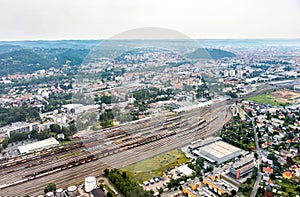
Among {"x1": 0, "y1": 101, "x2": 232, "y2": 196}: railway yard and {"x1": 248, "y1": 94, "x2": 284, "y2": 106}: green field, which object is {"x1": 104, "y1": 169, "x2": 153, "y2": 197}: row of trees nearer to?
{"x1": 0, "y1": 101, "x2": 232, "y2": 196}: railway yard

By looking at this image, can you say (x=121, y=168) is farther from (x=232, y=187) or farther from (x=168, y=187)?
(x=232, y=187)

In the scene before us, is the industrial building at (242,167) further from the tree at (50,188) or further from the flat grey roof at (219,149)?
the tree at (50,188)

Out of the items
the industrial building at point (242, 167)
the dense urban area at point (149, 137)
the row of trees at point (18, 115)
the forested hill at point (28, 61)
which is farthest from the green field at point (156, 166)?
the forested hill at point (28, 61)

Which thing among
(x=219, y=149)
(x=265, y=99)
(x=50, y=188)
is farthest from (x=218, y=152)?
(x=265, y=99)

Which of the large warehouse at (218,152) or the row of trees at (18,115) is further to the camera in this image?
the row of trees at (18,115)

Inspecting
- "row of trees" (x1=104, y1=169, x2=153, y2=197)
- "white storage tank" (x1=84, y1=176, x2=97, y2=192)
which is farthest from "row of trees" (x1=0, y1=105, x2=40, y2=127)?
"white storage tank" (x1=84, y1=176, x2=97, y2=192)

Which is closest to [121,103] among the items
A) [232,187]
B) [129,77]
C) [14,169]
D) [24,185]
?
[129,77]

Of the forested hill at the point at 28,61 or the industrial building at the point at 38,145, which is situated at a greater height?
the forested hill at the point at 28,61
